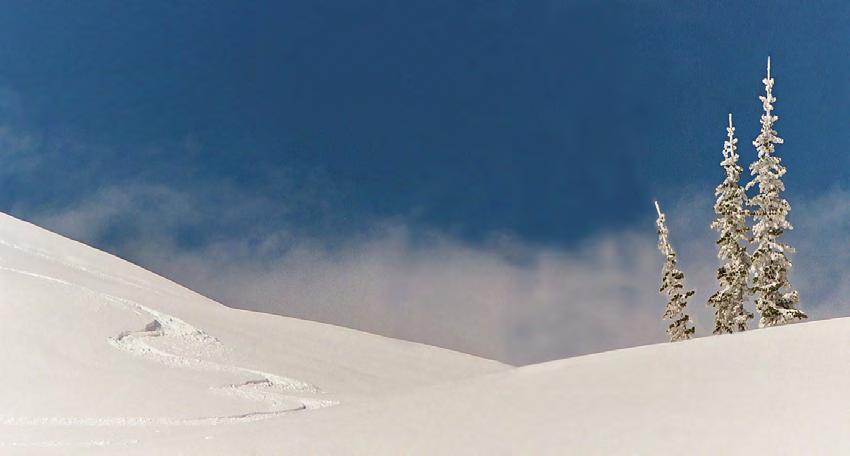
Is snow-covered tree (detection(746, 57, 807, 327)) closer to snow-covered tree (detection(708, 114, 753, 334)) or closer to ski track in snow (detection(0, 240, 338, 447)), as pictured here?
snow-covered tree (detection(708, 114, 753, 334))

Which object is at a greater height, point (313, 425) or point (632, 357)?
point (632, 357)

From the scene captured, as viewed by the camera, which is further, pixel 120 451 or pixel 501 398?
pixel 501 398

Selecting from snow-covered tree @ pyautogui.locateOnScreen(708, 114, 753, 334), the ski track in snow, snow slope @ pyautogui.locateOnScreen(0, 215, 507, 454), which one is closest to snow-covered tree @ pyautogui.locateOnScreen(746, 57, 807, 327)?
snow-covered tree @ pyautogui.locateOnScreen(708, 114, 753, 334)

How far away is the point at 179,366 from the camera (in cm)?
1894

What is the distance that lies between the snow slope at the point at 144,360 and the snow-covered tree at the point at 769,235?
10143mm

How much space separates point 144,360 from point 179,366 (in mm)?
864

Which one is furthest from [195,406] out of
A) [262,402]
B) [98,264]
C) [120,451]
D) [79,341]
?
[98,264]

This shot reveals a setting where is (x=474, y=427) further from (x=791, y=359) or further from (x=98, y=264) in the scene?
(x=98, y=264)

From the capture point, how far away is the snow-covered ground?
8828mm

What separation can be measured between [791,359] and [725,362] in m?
0.89

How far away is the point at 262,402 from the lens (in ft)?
57.3

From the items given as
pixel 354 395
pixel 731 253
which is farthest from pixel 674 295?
pixel 354 395

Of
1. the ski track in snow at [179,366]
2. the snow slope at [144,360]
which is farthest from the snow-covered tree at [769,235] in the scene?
the ski track in snow at [179,366]

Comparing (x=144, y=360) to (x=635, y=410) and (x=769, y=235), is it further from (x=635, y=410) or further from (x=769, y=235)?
(x=769, y=235)
